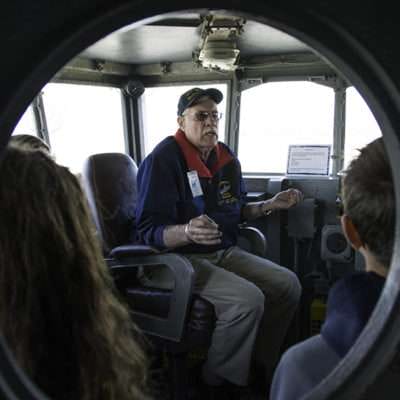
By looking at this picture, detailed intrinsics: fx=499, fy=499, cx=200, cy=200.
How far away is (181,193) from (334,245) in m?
1.03

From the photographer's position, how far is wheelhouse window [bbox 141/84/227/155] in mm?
3541

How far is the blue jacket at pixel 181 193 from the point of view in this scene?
218 centimetres

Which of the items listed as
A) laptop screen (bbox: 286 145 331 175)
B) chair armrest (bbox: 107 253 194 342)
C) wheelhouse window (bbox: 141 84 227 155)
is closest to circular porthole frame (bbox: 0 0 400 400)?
chair armrest (bbox: 107 253 194 342)

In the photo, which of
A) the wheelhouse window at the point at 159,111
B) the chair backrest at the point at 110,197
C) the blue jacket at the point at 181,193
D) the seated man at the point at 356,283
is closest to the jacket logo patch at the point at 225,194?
the blue jacket at the point at 181,193

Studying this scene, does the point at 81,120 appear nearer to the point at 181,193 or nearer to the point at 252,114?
the point at 252,114

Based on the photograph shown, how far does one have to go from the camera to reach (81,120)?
334cm

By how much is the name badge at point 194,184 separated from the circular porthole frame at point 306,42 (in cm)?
174

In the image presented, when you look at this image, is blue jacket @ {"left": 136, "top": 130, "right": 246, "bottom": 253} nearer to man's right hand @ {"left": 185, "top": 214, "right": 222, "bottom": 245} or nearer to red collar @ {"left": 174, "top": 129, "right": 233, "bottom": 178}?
red collar @ {"left": 174, "top": 129, "right": 233, "bottom": 178}

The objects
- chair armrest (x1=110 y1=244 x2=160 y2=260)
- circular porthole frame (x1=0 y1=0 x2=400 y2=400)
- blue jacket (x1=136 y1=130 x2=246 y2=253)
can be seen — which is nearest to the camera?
circular porthole frame (x1=0 y1=0 x2=400 y2=400)

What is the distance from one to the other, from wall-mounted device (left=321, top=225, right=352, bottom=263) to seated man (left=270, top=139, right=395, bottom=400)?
74.9 inches

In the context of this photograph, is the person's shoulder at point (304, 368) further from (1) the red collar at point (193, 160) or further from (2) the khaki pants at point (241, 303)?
(1) the red collar at point (193, 160)

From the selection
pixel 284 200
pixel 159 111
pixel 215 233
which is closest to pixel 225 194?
pixel 284 200

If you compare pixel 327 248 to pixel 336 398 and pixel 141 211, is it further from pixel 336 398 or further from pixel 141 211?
pixel 336 398

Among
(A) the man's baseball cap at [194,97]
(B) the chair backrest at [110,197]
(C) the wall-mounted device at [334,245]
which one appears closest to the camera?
(B) the chair backrest at [110,197]
